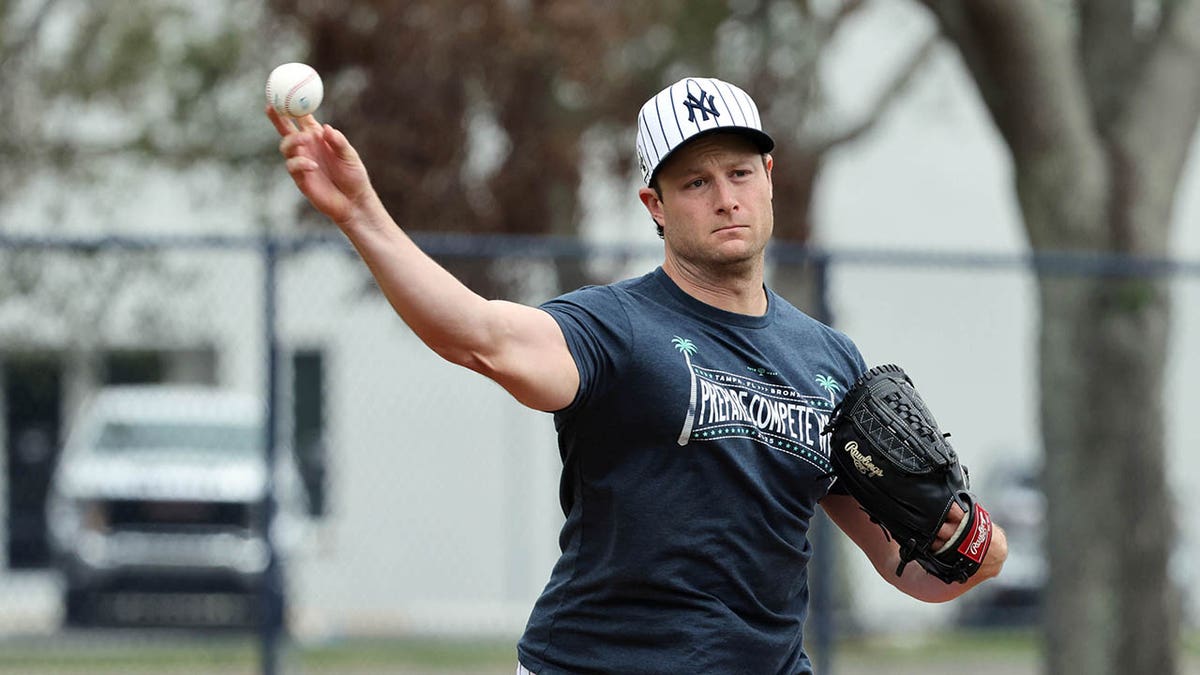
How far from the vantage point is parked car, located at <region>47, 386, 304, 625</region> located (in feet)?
27.9

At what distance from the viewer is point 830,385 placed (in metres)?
3.80

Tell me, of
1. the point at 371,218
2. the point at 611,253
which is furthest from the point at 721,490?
the point at 611,253

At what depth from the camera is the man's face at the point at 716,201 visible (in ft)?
11.7

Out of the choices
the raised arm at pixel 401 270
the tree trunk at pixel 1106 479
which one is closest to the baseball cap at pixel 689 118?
the raised arm at pixel 401 270

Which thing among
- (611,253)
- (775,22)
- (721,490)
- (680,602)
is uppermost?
(775,22)

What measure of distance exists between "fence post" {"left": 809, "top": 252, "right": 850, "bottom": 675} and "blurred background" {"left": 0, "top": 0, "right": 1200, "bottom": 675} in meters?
0.02

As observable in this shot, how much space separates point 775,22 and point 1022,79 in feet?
18.8

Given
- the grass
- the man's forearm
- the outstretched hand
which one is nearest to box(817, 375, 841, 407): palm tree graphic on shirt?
the man's forearm

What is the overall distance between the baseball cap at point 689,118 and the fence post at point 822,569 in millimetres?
4466

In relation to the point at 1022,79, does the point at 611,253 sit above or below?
below

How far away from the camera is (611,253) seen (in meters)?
8.05

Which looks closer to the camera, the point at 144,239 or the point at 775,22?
the point at 144,239

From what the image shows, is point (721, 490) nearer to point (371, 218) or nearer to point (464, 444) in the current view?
point (371, 218)

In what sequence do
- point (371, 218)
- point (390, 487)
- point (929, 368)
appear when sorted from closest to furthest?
1. point (371, 218)
2. point (390, 487)
3. point (929, 368)
